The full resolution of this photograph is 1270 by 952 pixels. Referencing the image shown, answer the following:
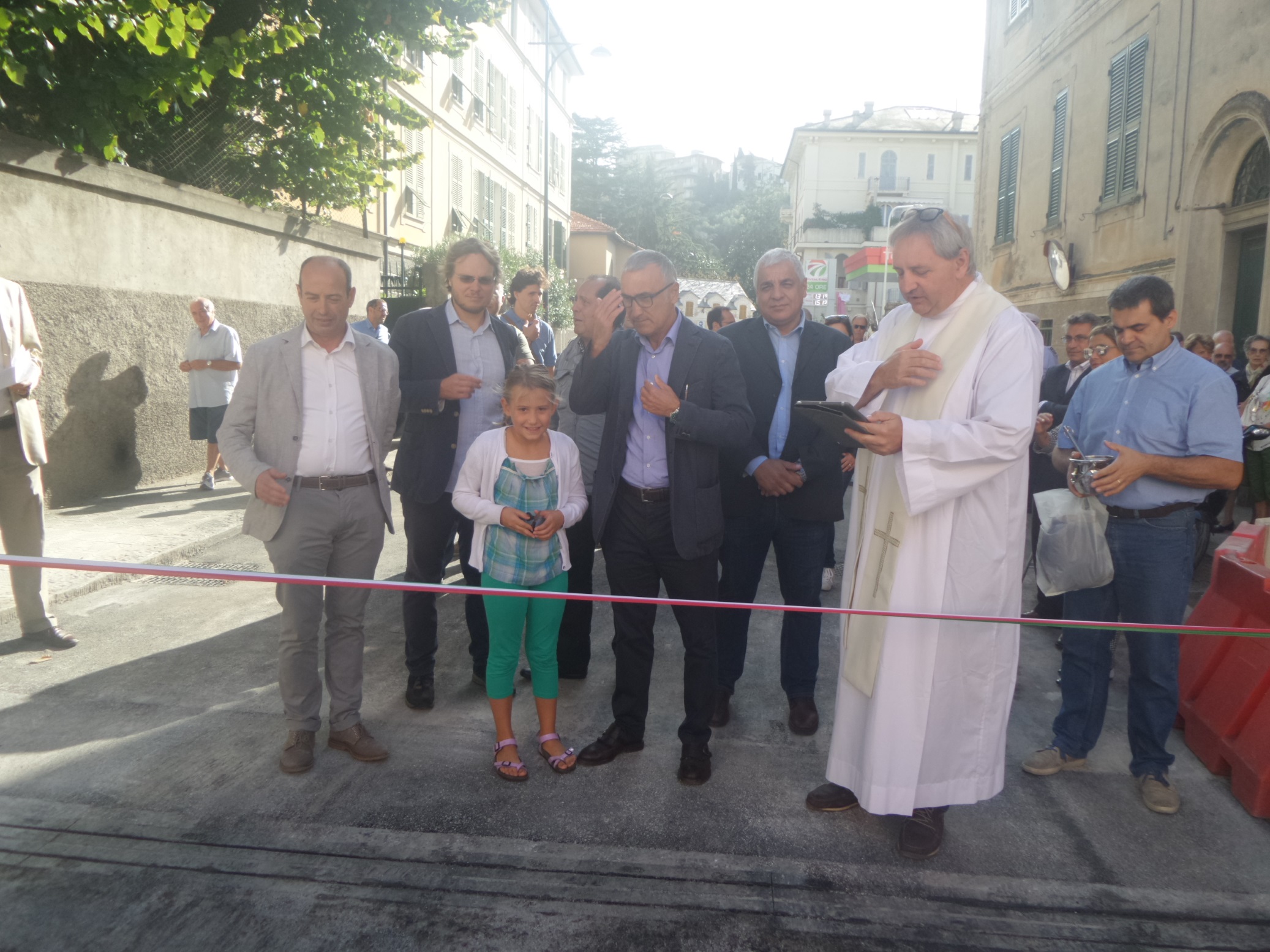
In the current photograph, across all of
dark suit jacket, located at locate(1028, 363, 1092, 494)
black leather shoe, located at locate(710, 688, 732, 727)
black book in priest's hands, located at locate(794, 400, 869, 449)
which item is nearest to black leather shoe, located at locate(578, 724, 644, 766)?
black leather shoe, located at locate(710, 688, 732, 727)

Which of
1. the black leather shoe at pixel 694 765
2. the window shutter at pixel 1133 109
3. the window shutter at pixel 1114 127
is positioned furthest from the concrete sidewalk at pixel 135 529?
the window shutter at pixel 1114 127

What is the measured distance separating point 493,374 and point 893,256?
1888 mm

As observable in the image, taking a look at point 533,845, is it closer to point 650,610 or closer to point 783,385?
point 650,610

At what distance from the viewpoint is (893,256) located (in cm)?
328

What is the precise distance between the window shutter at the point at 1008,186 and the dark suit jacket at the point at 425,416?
650 inches

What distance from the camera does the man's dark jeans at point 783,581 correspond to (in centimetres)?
424

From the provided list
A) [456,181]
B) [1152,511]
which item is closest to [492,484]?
[1152,511]

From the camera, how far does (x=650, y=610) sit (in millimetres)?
3744

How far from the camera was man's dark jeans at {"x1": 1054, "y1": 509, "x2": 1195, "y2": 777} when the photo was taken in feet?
11.6

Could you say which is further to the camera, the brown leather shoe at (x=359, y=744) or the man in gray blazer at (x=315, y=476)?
the brown leather shoe at (x=359, y=744)

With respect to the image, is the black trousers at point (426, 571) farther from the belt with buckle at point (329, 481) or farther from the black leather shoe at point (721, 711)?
the black leather shoe at point (721, 711)

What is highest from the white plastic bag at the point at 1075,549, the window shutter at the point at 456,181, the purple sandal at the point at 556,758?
the window shutter at the point at 456,181

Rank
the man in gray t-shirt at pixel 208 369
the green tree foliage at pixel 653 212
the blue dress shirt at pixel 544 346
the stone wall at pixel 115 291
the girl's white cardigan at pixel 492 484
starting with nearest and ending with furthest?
1. the girl's white cardigan at pixel 492 484
2. the blue dress shirt at pixel 544 346
3. the stone wall at pixel 115 291
4. the man in gray t-shirt at pixel 208 369
5. the green tree foliage at pixel 653 212

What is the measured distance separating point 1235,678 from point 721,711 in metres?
2.04
